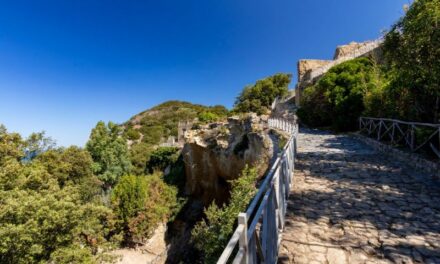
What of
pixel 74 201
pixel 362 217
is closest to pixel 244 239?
pixel 362 217

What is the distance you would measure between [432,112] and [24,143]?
27683 millimetres

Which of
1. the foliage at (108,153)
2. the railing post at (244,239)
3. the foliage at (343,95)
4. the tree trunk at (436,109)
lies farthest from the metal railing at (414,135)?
the foliage at (108,153)

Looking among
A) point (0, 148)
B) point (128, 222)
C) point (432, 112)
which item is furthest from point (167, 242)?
point (432, 112)

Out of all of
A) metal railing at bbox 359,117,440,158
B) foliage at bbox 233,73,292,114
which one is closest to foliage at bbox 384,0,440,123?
metal railing at bbox 359,117,440,158

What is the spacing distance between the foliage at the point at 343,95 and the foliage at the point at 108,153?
23.3 meters

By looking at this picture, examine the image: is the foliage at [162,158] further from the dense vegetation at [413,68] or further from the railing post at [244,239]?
the railing post at [244,239]

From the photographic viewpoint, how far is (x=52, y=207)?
10.3m

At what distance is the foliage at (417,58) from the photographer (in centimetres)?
670

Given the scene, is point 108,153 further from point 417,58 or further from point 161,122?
point 161,122

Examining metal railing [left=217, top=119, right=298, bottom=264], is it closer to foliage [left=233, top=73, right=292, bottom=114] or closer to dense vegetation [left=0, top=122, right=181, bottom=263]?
dense vegetation [left=0, top=122, right=181, bottom=263]

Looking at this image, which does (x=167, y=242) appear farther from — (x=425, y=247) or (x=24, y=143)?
(x=425, y=247)

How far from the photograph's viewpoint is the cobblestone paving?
10.0 ft

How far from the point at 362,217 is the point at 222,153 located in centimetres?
1442

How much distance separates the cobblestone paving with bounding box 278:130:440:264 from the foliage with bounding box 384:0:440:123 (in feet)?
9.17
